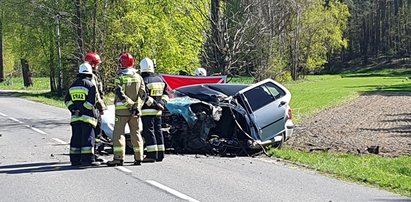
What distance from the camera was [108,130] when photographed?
41.5 ft

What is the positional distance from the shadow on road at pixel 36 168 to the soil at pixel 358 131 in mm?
6215

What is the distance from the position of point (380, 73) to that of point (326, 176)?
87.5 metres

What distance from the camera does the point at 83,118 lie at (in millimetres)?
11250

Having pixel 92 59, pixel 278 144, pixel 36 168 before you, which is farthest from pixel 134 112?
pixel 278 144

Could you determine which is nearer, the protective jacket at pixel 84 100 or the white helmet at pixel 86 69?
the protective jacket at pixel 84 100

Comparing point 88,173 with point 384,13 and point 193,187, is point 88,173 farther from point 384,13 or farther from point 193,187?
point 384,13

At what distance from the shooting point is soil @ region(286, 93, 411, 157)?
53.3 feet

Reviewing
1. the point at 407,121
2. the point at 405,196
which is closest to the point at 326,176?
the point at 405,196

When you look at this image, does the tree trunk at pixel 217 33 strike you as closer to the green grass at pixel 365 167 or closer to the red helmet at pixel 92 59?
the green grass at pixel 365 167

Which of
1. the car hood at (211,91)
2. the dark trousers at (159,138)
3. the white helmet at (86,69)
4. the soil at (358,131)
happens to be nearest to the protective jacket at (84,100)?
the white helmet at (86,69)

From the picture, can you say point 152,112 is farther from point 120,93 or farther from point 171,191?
point 171,191

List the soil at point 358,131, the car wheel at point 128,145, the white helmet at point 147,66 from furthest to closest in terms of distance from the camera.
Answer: the soil at point 358,131, the car wheel at point 128,145, the white helmet at point 147,66

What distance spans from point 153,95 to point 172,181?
2469 mm

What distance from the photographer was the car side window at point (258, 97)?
13555 mm
